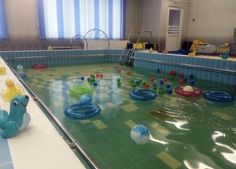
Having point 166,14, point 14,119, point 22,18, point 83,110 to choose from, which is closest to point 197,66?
point 83,110

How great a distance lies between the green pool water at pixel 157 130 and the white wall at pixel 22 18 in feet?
12.7

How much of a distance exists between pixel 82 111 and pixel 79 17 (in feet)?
18.0

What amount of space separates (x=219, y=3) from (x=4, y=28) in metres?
7.08

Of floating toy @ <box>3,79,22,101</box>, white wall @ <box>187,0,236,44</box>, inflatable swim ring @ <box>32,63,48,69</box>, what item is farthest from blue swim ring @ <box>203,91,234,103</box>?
white wall @ <box>187,0,236,44</box>

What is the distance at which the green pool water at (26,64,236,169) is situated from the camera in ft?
5.16

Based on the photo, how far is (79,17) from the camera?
23.4 feet

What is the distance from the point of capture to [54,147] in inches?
38.8

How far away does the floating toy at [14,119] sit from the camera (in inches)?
41.7

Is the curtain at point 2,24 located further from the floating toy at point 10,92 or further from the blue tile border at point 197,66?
the floating toy at point 10,92

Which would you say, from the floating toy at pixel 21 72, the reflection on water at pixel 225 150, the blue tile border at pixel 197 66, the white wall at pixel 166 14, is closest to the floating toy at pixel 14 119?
the reflection on water at pixel 225 150

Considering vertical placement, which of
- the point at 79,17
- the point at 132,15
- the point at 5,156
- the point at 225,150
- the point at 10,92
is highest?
the point at 132,15

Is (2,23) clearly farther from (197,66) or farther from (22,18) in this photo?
(197,66)

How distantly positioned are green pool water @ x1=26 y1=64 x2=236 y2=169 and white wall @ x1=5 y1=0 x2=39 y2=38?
12.7 ft

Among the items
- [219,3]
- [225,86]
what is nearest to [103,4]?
[219,3]
